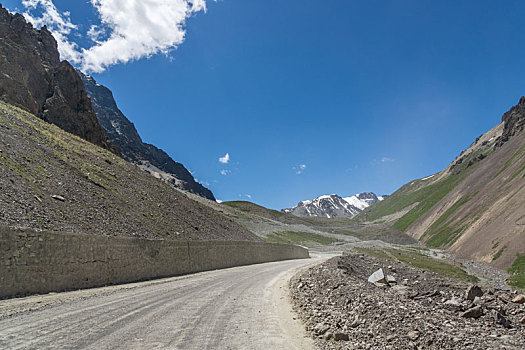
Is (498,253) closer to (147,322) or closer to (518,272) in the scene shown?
(518,272)

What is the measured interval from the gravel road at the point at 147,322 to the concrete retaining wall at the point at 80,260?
38.6 inches

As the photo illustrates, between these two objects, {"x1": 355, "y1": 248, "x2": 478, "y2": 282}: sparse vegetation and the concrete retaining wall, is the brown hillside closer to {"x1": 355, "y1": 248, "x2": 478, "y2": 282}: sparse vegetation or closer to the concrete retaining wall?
{"x1": 355, "y1": 248, "x2": 478, "y2": 282}: sparse vegetation

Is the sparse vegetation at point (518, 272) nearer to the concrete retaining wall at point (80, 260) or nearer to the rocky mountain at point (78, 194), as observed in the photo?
the concrete retaining wall at point (80, 260)

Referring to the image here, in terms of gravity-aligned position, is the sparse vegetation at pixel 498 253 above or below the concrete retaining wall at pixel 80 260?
below

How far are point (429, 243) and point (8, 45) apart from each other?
113m

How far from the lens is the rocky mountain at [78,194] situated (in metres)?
17.4

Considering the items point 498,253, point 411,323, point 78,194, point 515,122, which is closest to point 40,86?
point 78,194

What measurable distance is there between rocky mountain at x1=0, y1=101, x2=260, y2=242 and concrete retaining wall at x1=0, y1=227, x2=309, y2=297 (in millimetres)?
1695

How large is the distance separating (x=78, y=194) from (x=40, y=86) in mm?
→ 57550

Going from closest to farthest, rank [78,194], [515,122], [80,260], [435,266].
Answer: [80,260], [78,194], [435,266], [515,122]

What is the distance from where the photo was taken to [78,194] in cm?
2373

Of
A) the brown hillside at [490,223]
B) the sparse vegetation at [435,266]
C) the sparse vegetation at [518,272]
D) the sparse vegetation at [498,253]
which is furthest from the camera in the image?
the brown hillside at [490,223]

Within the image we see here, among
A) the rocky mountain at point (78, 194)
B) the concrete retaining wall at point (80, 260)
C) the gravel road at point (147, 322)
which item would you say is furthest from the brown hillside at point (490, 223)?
the gravel road at point (147, 322)

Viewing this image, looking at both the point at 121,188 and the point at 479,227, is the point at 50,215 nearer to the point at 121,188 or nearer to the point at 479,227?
the point at 121,188
